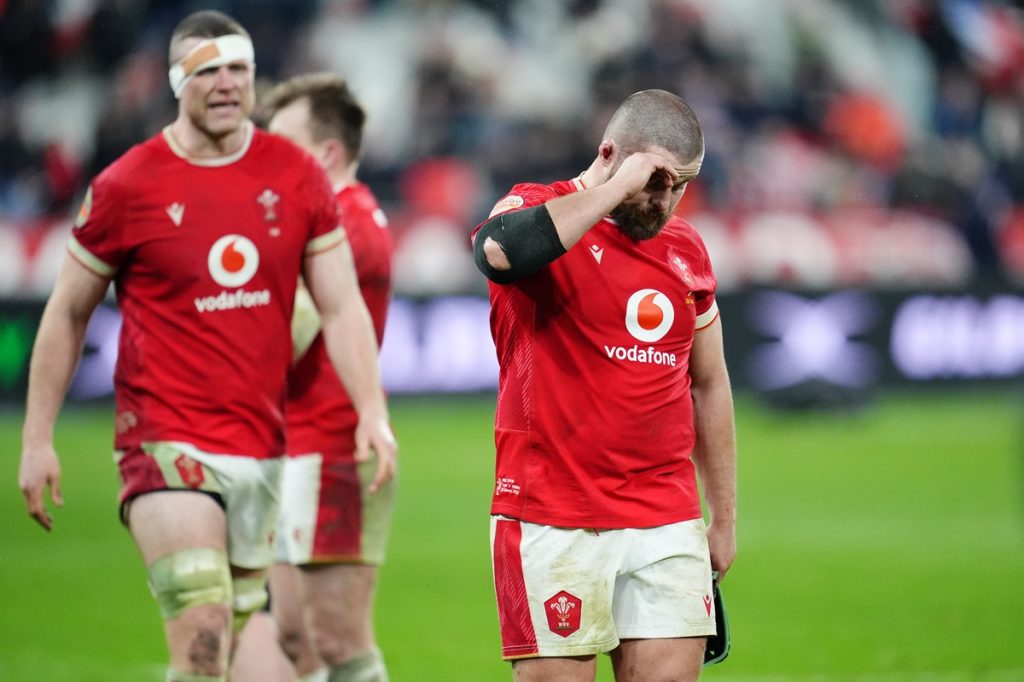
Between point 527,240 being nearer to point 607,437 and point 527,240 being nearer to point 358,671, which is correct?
point 607,437

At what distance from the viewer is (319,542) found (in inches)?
249

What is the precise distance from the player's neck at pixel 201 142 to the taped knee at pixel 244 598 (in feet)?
4.80

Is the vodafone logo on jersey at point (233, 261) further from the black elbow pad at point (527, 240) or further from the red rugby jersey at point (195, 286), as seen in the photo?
the black elbow pad at point (527, 240)

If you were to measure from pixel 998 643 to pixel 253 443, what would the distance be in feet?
18.8

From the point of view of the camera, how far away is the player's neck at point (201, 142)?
535cm

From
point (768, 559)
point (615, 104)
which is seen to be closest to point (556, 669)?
point (768, 559)

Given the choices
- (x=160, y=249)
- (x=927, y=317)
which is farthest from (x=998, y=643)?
(x=927, y=317)

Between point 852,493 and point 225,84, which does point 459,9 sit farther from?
point 225,84

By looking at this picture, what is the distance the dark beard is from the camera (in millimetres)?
4680

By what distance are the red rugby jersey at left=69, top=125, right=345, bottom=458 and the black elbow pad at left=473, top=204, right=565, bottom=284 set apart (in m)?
1.13

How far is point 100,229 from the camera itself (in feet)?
16.9

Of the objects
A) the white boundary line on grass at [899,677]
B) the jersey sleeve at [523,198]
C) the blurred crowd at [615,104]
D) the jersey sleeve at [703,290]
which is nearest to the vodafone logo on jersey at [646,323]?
the jersey sleeve at [703,290]

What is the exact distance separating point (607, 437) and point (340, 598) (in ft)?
6.65

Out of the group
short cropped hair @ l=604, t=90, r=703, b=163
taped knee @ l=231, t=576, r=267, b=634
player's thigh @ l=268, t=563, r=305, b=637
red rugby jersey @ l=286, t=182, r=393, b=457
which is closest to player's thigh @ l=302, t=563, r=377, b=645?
player's thigh @ l=268, t=563, r=305, b=637
